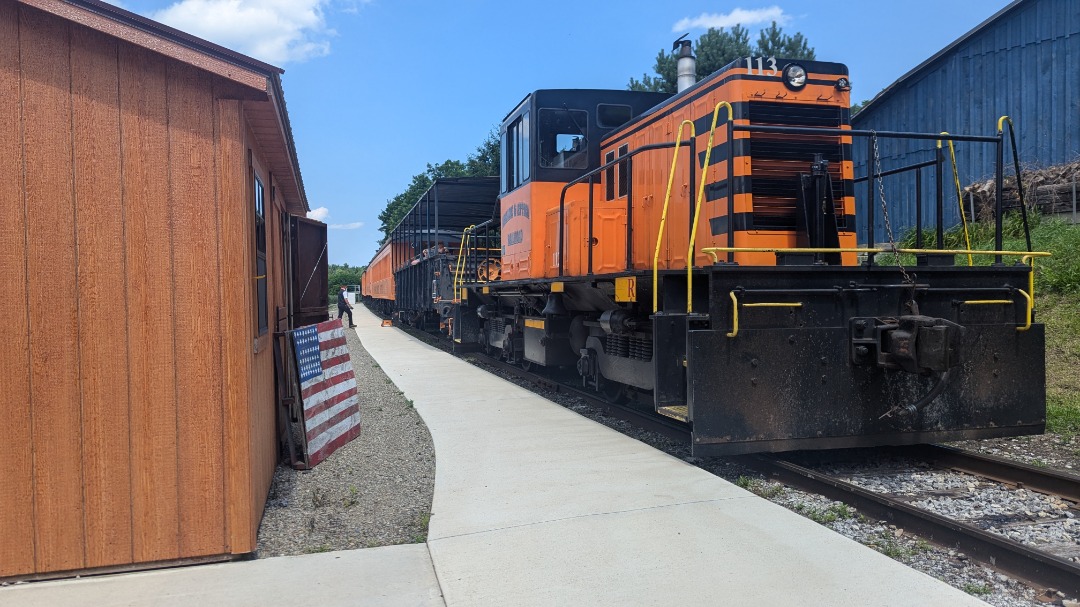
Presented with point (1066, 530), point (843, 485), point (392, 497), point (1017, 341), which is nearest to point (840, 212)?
point (1017, 341)

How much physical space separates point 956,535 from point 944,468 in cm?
185

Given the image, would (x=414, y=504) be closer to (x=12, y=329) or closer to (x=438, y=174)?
(x=12, y=329)

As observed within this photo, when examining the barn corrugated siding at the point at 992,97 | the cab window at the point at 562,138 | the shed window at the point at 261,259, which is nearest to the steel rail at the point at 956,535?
the shed window at the point at 261,259

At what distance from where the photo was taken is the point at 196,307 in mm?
3898

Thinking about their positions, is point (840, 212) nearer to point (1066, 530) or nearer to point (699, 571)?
point (1066, 530)

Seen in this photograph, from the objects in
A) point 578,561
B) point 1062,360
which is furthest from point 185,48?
point 1062,360

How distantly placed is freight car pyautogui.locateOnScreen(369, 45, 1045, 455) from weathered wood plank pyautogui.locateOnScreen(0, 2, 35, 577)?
12.7 feet

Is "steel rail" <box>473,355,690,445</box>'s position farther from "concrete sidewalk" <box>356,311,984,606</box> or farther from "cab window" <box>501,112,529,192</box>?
"cab window" <box>501,112,529,192</box>

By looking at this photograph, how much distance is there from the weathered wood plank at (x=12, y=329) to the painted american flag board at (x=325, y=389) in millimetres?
2473

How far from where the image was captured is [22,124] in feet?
11.9

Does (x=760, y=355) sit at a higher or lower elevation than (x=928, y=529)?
higher

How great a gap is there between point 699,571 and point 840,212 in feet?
13.0

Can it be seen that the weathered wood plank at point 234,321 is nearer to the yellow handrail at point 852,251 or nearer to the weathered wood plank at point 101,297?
the weathered wood plank at point 101,297

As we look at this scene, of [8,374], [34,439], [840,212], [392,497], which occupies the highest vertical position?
[840,212]
